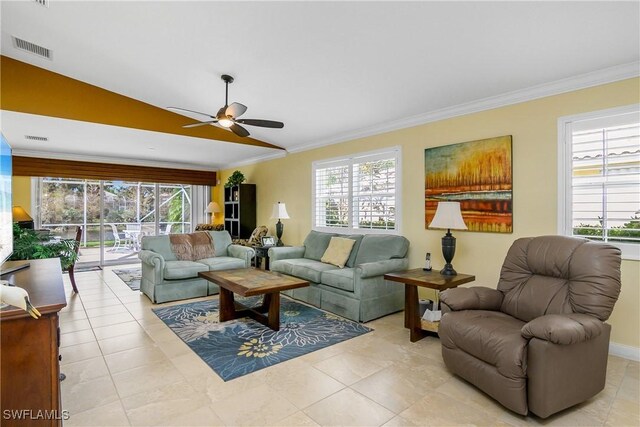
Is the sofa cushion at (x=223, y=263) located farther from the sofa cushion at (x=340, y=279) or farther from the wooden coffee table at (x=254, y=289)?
the sofa cushion at (x=340, y=279)

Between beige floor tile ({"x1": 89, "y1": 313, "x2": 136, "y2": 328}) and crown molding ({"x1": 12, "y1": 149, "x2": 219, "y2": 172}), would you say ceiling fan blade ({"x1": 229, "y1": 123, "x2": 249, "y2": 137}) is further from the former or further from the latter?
crown molding ({"x1": 12, "y1": 149, "x2": 219, "y2": 172})

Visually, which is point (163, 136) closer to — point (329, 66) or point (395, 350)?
point (329, 66)

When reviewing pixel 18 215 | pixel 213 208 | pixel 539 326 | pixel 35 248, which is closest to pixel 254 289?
pixel 539 326

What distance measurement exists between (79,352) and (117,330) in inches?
20.9

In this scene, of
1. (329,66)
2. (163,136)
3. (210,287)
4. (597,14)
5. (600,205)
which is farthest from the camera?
(163,136)

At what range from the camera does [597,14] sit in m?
2.28

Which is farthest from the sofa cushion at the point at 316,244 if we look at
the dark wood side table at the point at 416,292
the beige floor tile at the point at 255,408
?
the beige floor tile at the point at 255,408

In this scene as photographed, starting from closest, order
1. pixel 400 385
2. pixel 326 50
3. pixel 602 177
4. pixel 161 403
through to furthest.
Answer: pixel 161 403
pixel 400 385
pixel 602 177
pixel 326 50

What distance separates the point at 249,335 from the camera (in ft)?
11.1

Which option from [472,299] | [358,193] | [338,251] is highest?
[358,193]

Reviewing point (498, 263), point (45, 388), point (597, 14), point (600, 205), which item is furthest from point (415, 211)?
point (45, 388)

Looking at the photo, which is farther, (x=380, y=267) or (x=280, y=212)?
(x=280, y=212)

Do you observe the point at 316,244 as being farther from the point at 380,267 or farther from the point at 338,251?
the point at 380,267

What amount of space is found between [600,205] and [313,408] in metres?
2.96
